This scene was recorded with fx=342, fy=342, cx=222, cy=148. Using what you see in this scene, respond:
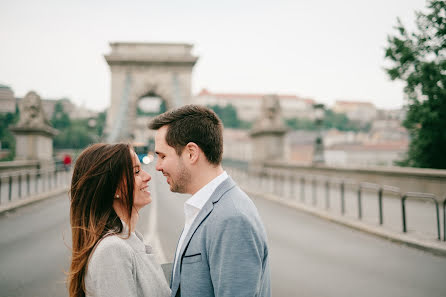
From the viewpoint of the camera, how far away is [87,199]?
1.56 metres

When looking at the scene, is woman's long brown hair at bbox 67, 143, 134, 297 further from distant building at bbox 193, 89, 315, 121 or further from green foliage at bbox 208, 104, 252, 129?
distant building at bbox 193, 89, 315, 121

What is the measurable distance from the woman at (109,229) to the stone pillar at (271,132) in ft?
59.8

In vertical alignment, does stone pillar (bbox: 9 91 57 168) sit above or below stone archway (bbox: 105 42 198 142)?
below

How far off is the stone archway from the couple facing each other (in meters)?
34.7

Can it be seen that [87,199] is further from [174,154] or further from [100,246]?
Answer: [174,154]

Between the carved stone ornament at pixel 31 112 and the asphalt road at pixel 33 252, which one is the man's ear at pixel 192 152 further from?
the carved stone ornament at pixel 31 112

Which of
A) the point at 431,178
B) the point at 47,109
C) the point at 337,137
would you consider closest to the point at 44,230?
the point at 431,178

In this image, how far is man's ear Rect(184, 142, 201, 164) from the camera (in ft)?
5.04

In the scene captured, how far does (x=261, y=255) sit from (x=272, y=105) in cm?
1918

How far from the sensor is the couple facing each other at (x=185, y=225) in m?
1.28

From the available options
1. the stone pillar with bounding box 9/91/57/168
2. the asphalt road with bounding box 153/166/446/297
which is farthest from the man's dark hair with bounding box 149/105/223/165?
the stone pillar with bounding box 9/91/57/168

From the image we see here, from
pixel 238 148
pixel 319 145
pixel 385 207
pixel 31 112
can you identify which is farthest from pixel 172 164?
pixel 238 148

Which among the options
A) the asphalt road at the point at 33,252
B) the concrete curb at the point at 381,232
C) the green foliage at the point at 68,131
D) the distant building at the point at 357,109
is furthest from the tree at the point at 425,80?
the distant building at the point at 357,109

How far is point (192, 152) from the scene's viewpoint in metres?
1.55
